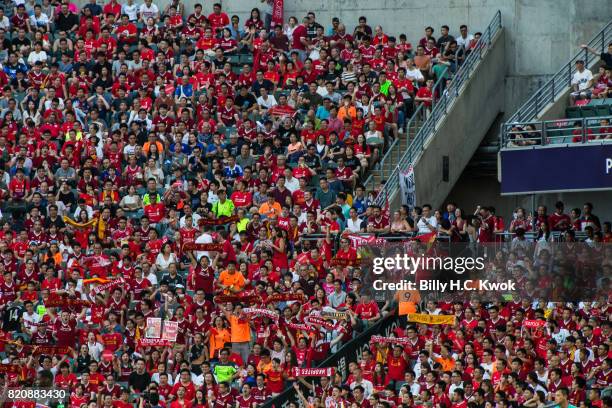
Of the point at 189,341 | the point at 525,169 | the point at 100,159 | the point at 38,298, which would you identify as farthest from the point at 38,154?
the point at 525,169

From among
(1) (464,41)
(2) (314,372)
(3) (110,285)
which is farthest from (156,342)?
(1) (464,41)

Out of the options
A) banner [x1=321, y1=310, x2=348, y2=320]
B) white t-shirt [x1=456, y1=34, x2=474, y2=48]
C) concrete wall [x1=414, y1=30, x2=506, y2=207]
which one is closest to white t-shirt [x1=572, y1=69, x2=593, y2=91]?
concrete wall [x1=414, y1=30, x2=506, y2=207]

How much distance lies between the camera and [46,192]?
34.5 meters

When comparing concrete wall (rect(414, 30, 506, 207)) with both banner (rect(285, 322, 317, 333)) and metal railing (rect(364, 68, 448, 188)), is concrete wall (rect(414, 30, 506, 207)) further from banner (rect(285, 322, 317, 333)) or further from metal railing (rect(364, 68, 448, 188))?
banner (rect(285, 322, 317, 333))

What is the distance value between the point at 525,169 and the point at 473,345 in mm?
3823

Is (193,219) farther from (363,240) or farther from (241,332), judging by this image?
(363,240)

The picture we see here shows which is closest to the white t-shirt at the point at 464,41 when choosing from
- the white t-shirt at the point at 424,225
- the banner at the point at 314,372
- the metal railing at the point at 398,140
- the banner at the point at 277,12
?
the metal railing at the point at 398,140

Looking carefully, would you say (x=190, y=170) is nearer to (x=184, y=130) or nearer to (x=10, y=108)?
(x=184, y=130)

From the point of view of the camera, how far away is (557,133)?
3088 centimetres

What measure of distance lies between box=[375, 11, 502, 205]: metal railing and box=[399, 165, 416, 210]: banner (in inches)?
13.8

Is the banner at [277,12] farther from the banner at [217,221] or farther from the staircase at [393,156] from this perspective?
the banner at [217,221]

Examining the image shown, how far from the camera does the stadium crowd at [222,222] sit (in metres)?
27.8

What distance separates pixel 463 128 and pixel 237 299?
8603 millimetres

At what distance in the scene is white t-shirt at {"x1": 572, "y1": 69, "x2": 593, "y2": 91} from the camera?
34.1 metres
